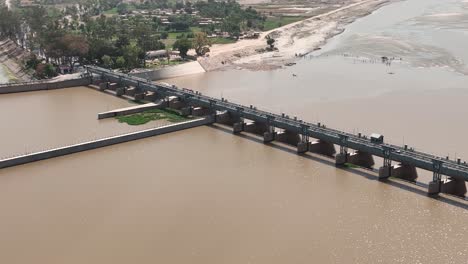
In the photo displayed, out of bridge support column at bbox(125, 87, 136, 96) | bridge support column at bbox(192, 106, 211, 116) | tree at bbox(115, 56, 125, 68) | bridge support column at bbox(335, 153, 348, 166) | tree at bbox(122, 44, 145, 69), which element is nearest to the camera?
bridge support column at bbox(335, 153, 348, 166)

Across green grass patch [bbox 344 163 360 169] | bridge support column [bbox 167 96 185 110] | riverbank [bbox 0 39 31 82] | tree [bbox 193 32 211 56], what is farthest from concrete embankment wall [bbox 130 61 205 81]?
green grass patch [bbox 344 163 360 169]

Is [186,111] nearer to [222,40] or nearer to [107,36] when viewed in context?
[107,36]

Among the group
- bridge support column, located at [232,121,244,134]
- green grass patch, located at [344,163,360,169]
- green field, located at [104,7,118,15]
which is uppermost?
green field, located at [104,7,118,15]

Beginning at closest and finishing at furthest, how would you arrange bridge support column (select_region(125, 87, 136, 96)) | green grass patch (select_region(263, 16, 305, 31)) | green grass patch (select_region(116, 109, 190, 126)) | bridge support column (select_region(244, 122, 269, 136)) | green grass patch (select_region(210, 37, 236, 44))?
bridge support column (select_region(244, 122, 269, 136)) → green grass patch (select_region(116, 109, 190, 126)) → bridge support column (select_region(125, 87, 136, 96)) → green grass patch (select_region(210, 37, 236, 44)) → green grass patch (select_region(263, 16, 305, 31))

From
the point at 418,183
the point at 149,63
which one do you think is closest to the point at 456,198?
the point at 418,183

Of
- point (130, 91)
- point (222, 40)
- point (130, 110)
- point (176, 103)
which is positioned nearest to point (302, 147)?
point (176, 103)

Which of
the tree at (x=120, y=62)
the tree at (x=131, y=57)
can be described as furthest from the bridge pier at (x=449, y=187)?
the tree at (x=120, y=62)

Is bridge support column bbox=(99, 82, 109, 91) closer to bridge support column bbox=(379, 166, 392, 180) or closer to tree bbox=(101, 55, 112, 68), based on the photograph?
tree bbox=(101, 55, 112, 68)
